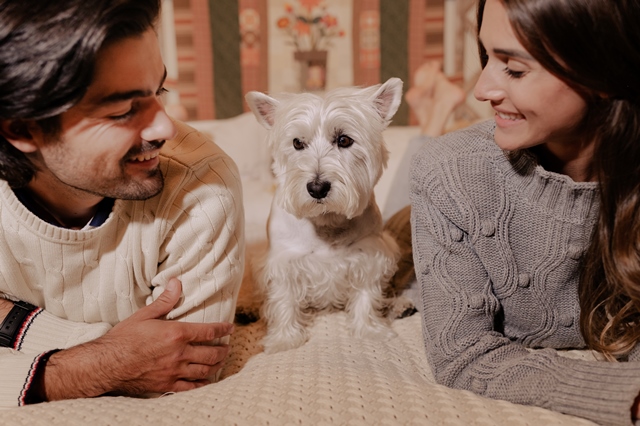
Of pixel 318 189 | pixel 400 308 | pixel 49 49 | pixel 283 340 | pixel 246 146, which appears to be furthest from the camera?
pixel 246 146

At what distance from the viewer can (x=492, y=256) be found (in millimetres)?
1355

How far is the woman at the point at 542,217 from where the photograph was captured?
1.06 metres

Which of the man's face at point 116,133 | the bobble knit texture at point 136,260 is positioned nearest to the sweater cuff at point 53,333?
the bobble knit texture at point 136,260

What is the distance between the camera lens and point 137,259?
4.46 ft

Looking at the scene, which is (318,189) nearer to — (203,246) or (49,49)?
(203,246)

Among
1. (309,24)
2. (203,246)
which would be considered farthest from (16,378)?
(309,24)

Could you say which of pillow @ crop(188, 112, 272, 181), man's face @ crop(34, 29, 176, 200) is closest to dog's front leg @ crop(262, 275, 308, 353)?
man's face @ crop(34, 29, 176, 200)

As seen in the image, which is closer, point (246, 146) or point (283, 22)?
point (246, 146)

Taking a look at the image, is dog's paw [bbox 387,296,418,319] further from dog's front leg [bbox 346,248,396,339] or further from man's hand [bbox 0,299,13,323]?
man's hand [bbox 0,299,13,323]

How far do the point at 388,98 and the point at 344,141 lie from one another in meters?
0.19

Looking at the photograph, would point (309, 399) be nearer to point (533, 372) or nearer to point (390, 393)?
point (390, 393)

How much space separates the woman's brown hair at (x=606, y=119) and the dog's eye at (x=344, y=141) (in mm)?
487

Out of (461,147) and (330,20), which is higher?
(330,20)

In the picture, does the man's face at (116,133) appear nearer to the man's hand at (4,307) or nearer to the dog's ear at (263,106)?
the man's hand at (4,307)
